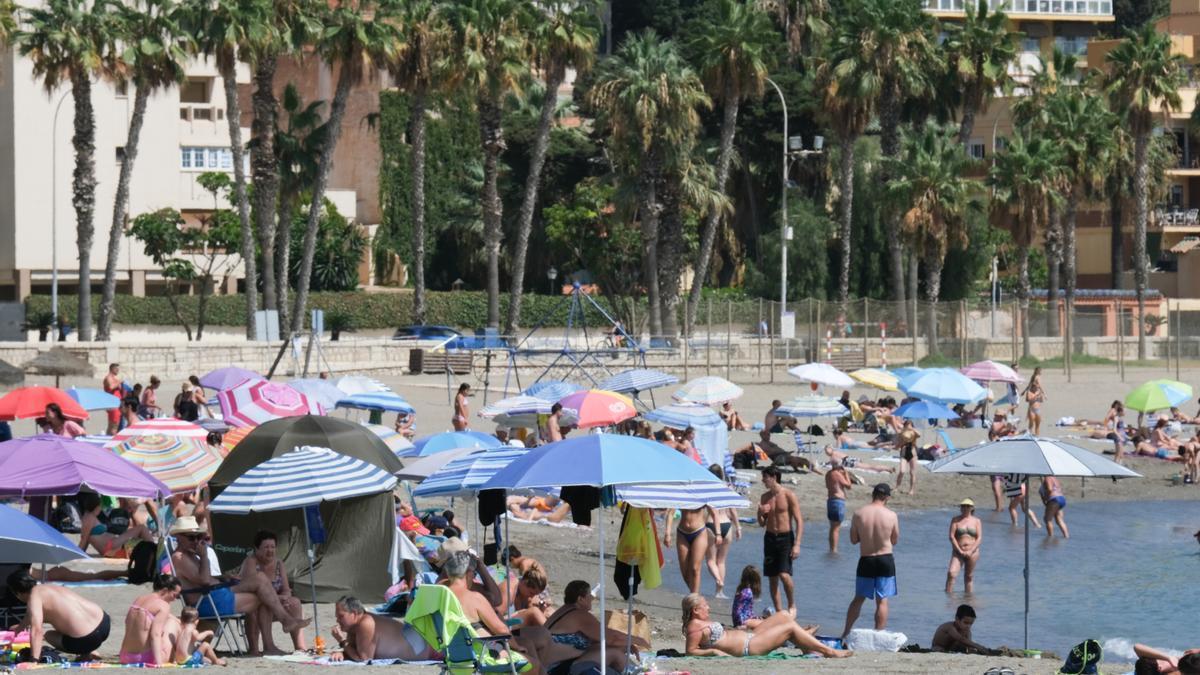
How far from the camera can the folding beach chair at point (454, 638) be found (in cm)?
1120

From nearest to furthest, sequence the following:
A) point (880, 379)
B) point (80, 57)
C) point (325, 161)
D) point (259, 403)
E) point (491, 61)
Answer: point (259, 403)
point (880, 379)
point (80, 57)
point (325, 161)
point (491, 61)

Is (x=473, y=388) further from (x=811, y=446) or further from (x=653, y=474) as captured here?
(x=653, y=474)

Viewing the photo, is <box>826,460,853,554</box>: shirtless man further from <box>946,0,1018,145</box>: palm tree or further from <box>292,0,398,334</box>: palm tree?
<box>946,0,1018,145</box>: palm tree

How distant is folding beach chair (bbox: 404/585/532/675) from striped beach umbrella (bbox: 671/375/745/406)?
1757 centimetres

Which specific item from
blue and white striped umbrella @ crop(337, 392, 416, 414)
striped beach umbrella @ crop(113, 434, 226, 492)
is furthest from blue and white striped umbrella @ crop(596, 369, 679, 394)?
striped beach umbrella @ crop(113, 434, 226, 492)

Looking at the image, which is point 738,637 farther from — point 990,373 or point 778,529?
point 990,373

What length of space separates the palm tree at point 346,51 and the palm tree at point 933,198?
50.0 feet

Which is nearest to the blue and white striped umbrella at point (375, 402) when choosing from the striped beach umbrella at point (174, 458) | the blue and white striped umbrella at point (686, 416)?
the blue and white striped umbrella at point (686, 416)

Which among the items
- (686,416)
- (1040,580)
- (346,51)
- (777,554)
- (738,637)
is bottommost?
(1040,580)

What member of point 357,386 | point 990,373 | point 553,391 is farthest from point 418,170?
point 357,386

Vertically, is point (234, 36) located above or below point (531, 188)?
above

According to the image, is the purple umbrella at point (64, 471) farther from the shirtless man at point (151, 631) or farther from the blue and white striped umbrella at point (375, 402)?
the blue and white striped umbrella at point (375, 402)

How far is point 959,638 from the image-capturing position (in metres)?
14.7

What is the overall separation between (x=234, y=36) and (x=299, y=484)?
30591 mm
